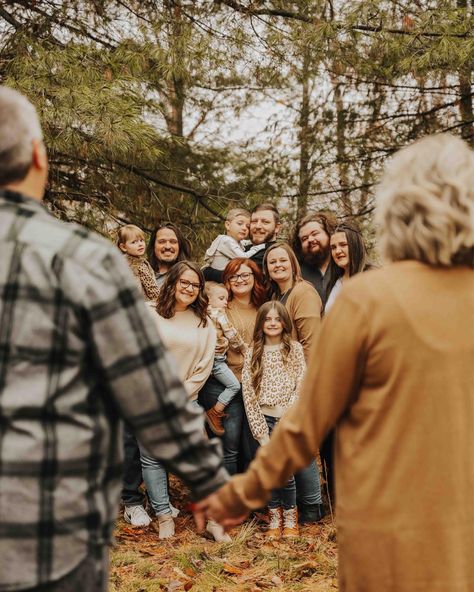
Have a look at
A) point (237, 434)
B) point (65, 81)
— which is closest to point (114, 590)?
point (237, 434)

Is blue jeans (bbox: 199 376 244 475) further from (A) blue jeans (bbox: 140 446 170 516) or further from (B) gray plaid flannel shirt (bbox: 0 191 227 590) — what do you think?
(B) gray plaid flannel shirt (bbox: 0 191 227 590)

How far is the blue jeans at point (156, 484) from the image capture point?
5410mm

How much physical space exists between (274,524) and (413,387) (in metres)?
3.70

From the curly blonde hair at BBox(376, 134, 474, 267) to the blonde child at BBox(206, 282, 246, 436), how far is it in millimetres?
3567

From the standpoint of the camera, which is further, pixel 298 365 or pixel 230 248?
pixel 230 248

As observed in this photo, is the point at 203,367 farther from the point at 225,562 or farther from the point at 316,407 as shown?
the point at 316,407

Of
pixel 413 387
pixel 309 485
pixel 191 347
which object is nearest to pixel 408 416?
pixel 413 387

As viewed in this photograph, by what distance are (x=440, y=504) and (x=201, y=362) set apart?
3585 millimetres

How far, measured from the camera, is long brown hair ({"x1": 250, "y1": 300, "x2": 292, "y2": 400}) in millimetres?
5340

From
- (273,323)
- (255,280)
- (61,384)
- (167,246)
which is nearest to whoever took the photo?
(61,384)

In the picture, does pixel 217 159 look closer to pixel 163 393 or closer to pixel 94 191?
pixel 94 191

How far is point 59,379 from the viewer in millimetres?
1776

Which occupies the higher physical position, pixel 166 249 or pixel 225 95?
pixel 225 95

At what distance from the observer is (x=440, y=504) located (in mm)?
1982
